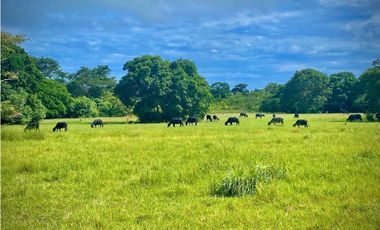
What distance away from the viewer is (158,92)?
63750 millimetres

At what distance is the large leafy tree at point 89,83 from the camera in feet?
393

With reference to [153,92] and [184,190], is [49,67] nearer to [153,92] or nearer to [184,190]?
[153,92]

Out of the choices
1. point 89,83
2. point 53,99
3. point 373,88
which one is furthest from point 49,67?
point 373,88

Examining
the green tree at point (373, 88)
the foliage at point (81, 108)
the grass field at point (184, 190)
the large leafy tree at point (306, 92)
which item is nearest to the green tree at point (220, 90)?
the large leafy tree at point (306, 92)

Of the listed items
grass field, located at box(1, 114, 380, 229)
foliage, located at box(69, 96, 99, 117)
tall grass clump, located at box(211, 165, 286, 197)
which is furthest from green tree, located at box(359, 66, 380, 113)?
foliage, located at box(69, 96, 99, 117)

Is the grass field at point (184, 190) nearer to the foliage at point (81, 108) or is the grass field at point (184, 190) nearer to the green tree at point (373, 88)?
the green tree at point (373, 88)

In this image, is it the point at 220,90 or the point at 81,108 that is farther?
the point at 220,90

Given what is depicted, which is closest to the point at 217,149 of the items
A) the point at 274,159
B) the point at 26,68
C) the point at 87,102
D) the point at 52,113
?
the point at 274,159

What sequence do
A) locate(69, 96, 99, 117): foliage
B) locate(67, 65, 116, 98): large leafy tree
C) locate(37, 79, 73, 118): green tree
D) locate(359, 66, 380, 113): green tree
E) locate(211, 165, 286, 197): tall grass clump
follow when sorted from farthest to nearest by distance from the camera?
locate(67, 65, 116, 98): large leafy tree < locate(69, 96, 99, 117): foliage < locate(37, 79, 73, 118): green tree < locate(359, 66, 380, 113): green tree < locate(211, 165, 286, 197): tall grass clump

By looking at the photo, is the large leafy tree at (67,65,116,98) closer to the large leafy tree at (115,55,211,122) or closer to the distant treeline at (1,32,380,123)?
the distant treeline at (1,32,380,123)

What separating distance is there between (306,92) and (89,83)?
62.0m

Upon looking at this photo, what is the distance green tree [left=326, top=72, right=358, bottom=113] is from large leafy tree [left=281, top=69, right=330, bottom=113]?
5.53ft

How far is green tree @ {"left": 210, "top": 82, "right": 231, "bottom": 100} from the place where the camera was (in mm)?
143750

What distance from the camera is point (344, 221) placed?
331 inches
